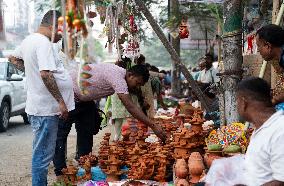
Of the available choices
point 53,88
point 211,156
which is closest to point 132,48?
point 53,88

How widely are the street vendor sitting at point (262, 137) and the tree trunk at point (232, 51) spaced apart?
98.0 inches

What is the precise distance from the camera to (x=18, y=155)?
8023 millimetres

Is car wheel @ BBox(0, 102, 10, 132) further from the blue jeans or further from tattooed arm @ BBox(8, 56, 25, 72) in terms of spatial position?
the blue jeans

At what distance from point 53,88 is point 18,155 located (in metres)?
4.02

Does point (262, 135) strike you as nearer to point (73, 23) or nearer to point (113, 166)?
point (73, 23)

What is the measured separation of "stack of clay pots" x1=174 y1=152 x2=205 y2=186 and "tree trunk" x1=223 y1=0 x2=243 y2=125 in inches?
45.5

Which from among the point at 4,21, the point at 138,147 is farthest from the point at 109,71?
the point at 4,21

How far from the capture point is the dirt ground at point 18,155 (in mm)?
6165

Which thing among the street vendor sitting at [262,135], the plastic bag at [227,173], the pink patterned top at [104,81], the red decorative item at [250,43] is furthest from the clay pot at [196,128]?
the red decorative item at [250,43]

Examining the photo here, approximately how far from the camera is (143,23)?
1883 cm

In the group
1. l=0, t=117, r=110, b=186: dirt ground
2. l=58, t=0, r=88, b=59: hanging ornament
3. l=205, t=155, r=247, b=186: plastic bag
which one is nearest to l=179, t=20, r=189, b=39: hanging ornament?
l=0, t=117, r=110, b=186: dirt ground

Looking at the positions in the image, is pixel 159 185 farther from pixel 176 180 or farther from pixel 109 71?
pixel 109 71

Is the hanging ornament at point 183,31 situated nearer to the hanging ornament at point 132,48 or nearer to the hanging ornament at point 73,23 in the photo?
the hanging ornament at point 132,48

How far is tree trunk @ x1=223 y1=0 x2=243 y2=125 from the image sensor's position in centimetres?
531
